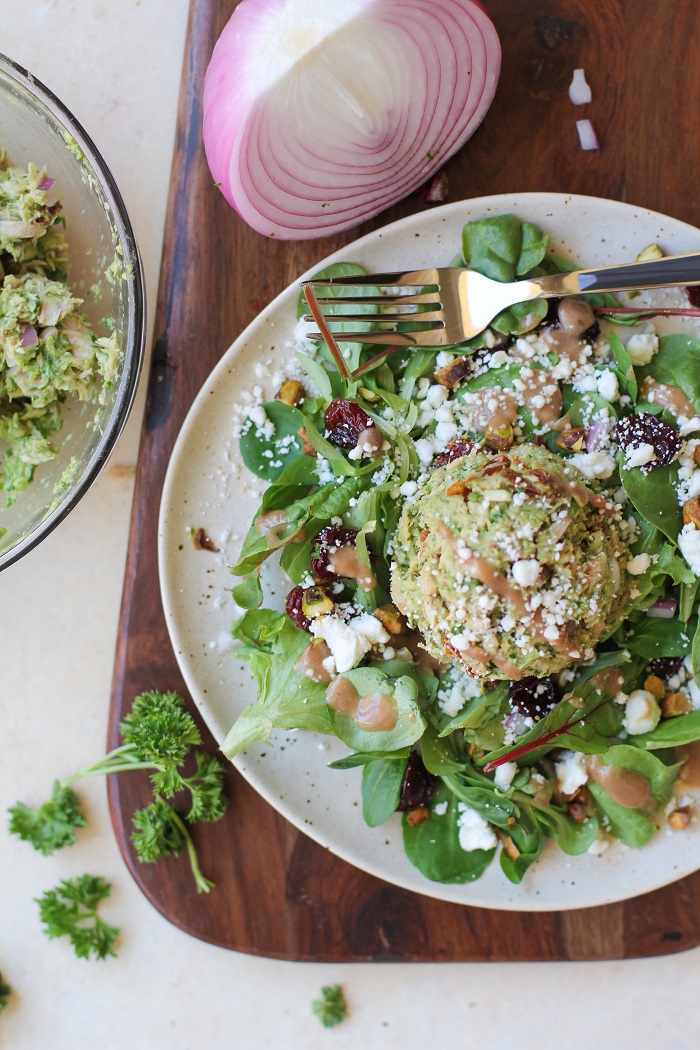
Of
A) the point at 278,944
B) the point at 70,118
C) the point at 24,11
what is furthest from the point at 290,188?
the point at 278,944

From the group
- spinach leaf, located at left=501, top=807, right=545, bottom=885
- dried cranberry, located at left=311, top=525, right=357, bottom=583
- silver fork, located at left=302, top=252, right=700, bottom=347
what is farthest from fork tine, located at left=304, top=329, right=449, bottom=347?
spinach leaf, located at left=501, top=807, right=545, bottom=885

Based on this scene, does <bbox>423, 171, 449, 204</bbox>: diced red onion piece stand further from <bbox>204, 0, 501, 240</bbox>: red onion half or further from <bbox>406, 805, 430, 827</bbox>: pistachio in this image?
<bbox>406, 805, 430, 827</bbox>: pistachio

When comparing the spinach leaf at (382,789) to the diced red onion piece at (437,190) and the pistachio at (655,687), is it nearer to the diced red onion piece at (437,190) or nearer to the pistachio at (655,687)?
the pistachio at (655,687)

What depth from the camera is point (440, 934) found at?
2379mm

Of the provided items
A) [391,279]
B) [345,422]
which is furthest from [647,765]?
[391,279]

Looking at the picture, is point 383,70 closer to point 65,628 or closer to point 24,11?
point 24,11

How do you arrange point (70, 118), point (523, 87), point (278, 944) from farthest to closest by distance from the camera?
point (278, 944) < point (523, 87) < point (70, 118)

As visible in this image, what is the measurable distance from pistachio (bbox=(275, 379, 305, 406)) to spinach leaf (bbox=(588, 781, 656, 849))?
1277 millimetres

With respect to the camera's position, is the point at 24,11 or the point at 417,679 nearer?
the point at 417,679

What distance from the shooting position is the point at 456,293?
2117 millimetres

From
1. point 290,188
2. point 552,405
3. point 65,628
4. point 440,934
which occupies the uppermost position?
point 290,188

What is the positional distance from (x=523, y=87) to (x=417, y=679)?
160cm

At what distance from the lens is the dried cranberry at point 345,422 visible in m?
2.09

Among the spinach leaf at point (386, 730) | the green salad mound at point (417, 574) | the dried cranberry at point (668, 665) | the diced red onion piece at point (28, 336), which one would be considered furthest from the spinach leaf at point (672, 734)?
the diced red onion piece at point (28, 336)
